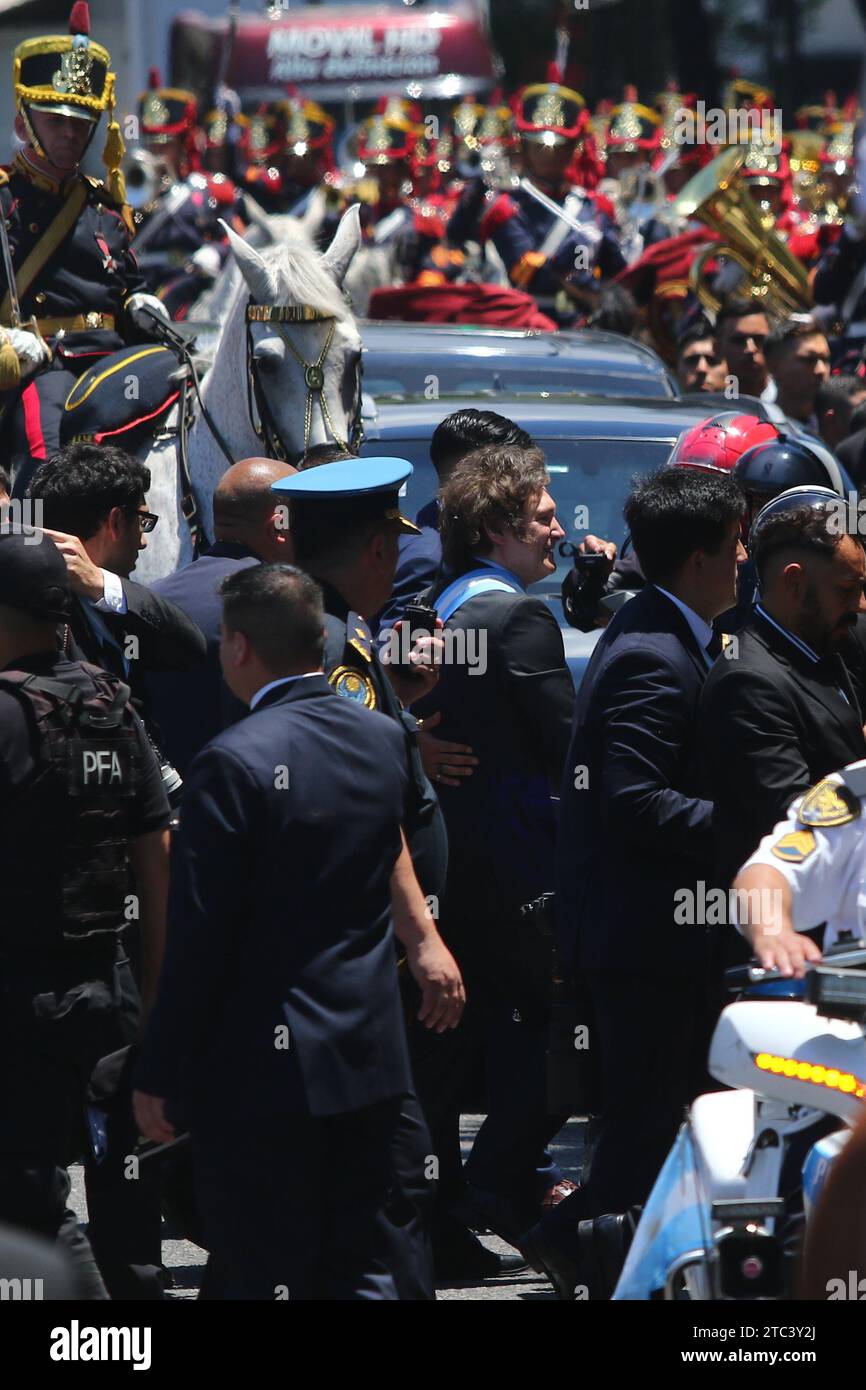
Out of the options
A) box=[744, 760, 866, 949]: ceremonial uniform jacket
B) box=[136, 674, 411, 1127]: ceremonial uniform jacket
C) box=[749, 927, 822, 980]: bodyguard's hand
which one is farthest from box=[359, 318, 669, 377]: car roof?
box=[749, 927, 822, 980]: bodyguard's hand

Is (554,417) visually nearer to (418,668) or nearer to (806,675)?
(418,668)

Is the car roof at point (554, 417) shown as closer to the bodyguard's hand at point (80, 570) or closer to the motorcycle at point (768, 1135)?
the bodyguard's hand at point (80, 570)

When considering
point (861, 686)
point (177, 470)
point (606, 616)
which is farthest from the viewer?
point (177, 470)

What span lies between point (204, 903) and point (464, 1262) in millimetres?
2410

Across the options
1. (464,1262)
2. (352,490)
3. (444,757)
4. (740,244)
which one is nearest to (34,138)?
(444,757)

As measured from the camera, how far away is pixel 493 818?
6078 mm

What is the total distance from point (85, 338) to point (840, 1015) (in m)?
5.87

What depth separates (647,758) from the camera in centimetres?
542

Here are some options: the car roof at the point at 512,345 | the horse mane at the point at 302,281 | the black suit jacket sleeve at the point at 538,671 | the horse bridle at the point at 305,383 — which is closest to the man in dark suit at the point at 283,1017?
the black suit jacket sleeve at the point at 538,671

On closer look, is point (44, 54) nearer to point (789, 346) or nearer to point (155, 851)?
point (789, 346)

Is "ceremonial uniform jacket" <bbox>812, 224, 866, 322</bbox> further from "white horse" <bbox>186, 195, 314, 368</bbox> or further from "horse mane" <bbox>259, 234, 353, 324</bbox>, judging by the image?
"horse mane" <bbox>259, 234, 353, 324</bbox>

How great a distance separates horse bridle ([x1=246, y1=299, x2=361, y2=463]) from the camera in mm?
7648

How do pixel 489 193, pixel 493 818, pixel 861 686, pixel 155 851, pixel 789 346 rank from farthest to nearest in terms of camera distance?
1. pixel 489 193
2. pixel 789 346
3. pixel 493 818
4. pixel 861 686
5. pixel 155 851
